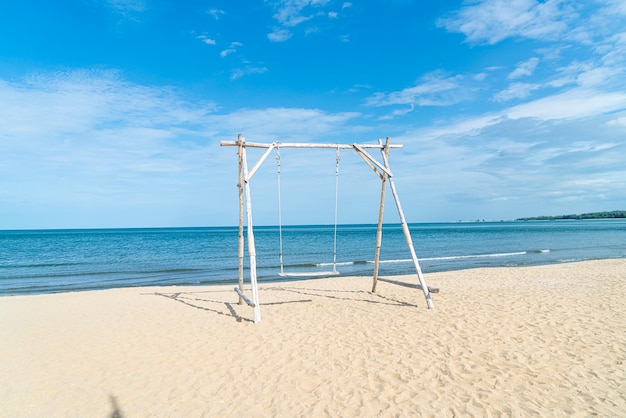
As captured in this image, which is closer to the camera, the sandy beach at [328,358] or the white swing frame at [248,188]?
the sandy beach at [328,358]

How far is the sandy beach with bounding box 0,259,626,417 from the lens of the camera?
4.42 meters

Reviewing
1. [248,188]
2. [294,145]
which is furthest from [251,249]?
[294,145]

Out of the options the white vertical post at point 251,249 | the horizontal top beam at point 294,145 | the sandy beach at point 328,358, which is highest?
the horizontal top beam at point 294,145

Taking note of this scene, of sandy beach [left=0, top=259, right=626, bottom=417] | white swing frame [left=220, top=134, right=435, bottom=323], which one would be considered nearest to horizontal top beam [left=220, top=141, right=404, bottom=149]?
white swing frame [left=220, top=134, right=435, bottom=323]

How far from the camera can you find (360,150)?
383 inches

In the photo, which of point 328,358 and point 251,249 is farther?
point 251,249

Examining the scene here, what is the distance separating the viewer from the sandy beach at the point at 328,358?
4422 millimetres

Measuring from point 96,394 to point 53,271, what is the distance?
831 inches

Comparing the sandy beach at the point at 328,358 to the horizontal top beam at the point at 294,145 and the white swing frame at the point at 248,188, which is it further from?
the horizontal top beam at the point at 294,145

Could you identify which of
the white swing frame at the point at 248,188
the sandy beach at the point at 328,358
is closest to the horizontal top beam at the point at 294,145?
the white swing frame at the point at 248,188

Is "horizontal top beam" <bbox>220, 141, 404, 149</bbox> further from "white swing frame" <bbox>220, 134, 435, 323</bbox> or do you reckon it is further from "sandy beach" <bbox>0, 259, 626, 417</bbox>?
"sandy beach" <bbox>0, 259, 626, 417</bbox>

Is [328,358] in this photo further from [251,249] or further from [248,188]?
[248,188]

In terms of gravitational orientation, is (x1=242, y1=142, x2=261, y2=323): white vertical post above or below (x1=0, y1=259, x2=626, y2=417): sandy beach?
above

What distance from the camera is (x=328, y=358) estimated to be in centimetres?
577
